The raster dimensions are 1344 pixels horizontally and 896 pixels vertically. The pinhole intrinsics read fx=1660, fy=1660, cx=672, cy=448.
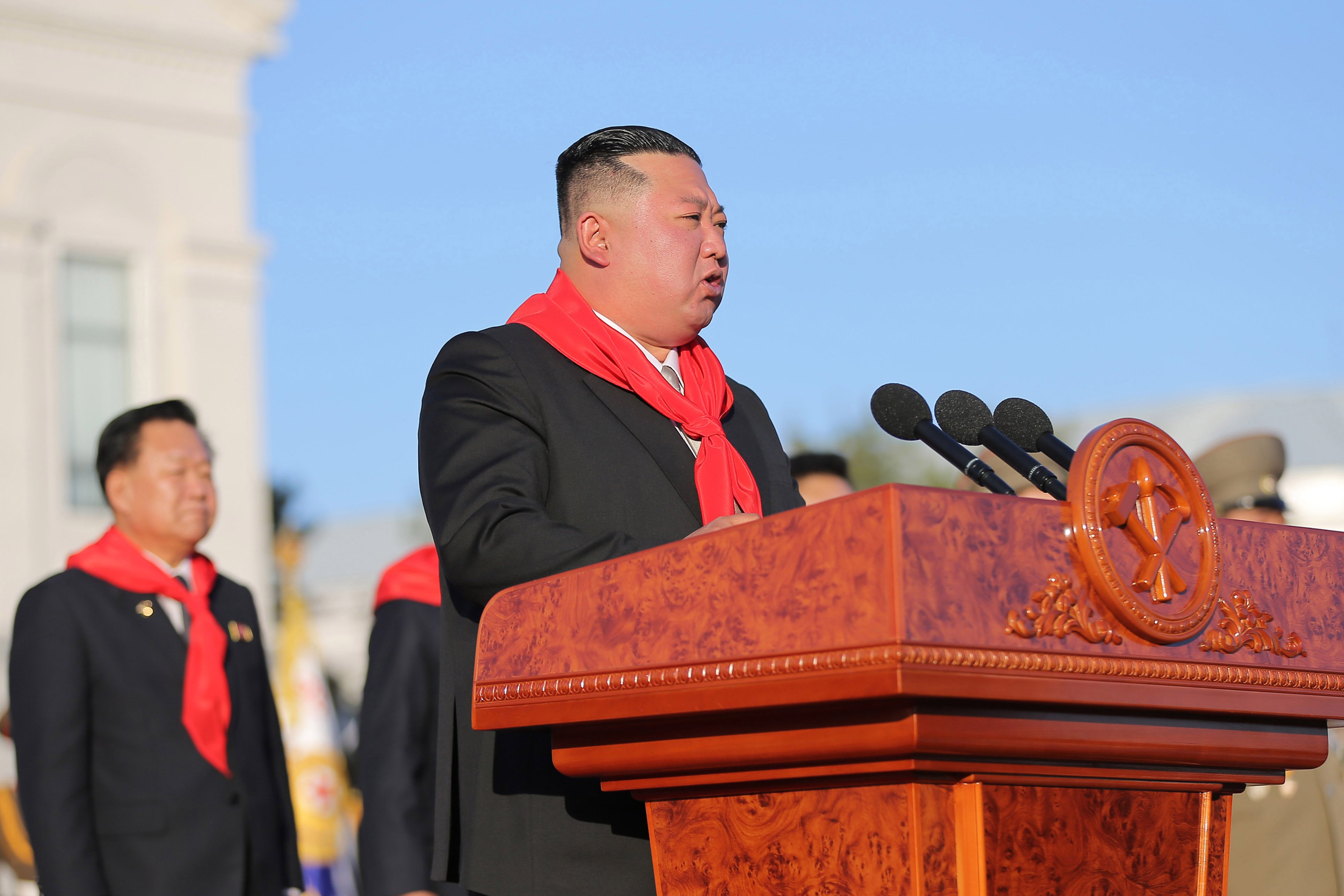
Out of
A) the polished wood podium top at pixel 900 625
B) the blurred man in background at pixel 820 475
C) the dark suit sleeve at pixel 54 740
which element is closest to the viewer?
the polished wood podium top at pixel 900 625

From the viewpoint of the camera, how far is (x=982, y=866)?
174cm

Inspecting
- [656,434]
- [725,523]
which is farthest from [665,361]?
[725,523]

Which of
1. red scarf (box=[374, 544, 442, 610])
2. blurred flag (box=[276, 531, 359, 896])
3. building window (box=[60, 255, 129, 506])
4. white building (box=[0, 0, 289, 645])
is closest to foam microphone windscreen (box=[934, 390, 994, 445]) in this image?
red scarf (box=[374, 544, 442, 610])

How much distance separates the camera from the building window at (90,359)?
41.2 ft

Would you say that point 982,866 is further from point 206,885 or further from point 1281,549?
point 206,885

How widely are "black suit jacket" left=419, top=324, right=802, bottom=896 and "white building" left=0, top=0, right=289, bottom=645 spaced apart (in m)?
10.4

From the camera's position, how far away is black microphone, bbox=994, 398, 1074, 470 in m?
2.36

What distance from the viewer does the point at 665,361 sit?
2691 mm

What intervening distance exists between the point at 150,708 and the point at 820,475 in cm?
275

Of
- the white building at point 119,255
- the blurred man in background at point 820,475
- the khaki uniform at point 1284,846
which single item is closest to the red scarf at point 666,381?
the khaki uniform at point 1284,846

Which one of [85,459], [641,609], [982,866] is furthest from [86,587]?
[85,459]

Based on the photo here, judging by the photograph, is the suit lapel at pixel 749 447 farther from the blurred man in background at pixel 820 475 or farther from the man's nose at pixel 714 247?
the blurred man in background at pixel 820 475

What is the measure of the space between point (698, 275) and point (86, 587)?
8.05ft

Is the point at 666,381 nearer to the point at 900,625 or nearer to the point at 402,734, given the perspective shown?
the point at 900,625
